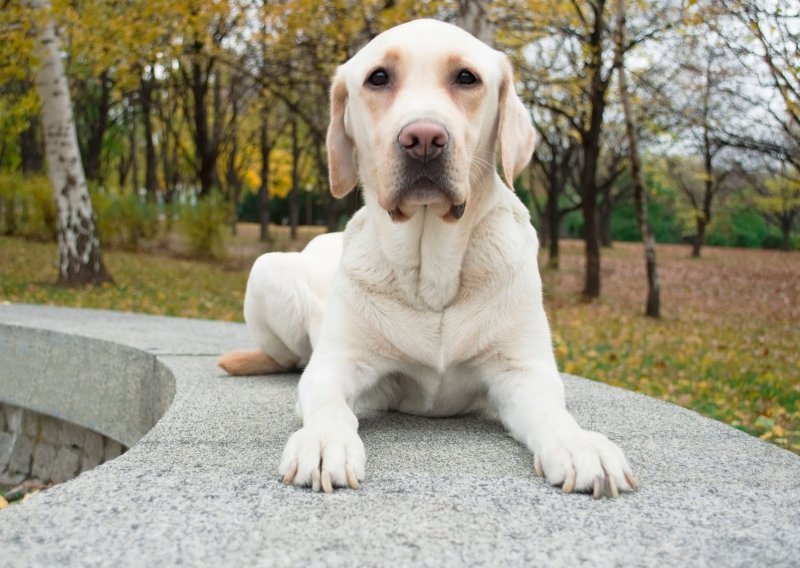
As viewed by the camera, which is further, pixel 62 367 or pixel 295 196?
pixel 295 196

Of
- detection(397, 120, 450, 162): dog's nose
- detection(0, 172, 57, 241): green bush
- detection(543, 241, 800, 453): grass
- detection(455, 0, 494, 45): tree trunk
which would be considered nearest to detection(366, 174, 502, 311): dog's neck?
detection(397, 120, 450, 162): dog's nose

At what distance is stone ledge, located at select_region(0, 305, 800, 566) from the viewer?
5.68ft

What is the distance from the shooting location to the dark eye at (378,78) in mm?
2658

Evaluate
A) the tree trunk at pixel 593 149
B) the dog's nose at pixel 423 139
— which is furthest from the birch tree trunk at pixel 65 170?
the dog's nose at pixel 423 139

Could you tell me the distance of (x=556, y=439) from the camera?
2.26 metres

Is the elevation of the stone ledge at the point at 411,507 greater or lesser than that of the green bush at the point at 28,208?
lesser

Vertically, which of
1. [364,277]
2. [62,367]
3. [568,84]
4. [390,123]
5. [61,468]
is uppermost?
[568,84]

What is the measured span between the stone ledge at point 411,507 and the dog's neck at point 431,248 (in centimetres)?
54

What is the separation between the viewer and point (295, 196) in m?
32.0

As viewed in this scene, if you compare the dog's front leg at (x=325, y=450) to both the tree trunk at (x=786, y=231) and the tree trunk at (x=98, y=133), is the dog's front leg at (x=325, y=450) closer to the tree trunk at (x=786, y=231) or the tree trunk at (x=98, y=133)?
the tree trunk at (x=786, y=231)

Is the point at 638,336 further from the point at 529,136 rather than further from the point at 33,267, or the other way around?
the point at 33,267

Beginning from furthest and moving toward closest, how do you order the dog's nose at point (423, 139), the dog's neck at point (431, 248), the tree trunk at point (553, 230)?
the tree trunk at point (553, 230)
the dog's neck at point (431, 248)
the dog's nose at point (423, 139)

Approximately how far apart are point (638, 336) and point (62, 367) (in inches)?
304

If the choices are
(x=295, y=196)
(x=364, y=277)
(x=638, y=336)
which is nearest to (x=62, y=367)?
(x=364, y=277)
